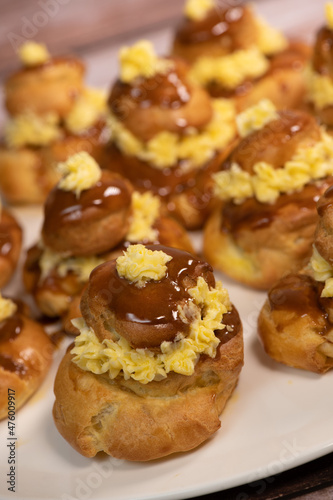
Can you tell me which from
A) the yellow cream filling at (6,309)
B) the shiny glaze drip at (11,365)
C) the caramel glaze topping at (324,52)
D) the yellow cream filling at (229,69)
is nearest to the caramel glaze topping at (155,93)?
the yellow cream filling at (229,69)

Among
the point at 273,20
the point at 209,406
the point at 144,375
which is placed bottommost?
the point at 273,20

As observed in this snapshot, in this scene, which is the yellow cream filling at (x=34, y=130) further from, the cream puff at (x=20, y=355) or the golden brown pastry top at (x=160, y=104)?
the cream puff at (x=20, y=355)

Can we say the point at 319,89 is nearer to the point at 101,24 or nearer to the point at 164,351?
the point at 164,351

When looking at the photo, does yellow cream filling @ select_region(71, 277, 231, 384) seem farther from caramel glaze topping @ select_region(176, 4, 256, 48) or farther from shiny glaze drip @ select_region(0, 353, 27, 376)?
caramel glaze topping @ select_region(176, 4, 256, 48)

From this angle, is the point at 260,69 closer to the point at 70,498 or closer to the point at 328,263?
the point at 328,263

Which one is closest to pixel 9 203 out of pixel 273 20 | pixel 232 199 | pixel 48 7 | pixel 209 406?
pixel 232 199

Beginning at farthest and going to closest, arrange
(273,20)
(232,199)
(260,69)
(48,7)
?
1. (48,7)
2. (273,20)
3. (260,69)
4. (232,199)
